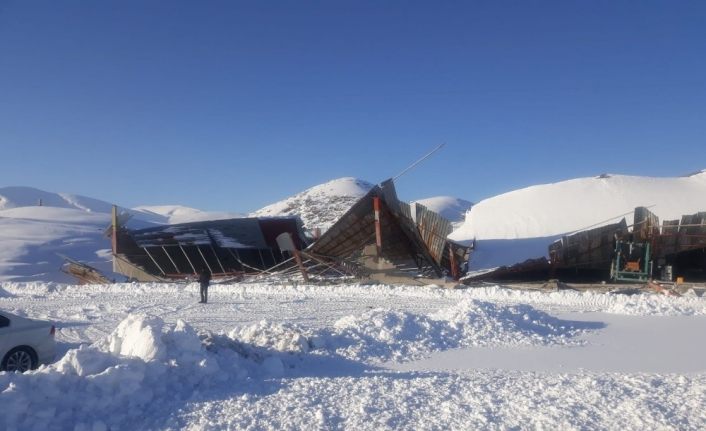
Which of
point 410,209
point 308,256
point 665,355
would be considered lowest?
point 665,355

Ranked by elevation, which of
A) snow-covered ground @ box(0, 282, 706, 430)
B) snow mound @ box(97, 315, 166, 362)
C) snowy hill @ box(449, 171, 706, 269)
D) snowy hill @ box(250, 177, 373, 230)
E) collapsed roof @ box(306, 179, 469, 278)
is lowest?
snow-covered ground @ box(0, 282, 706, 430)

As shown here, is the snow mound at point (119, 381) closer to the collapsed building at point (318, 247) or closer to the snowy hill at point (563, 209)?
the collapsed building at point (318, 247)

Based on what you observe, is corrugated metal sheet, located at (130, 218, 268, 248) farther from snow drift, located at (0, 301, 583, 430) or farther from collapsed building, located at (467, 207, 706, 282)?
snow drift, located at (0, 301, 583, 430)

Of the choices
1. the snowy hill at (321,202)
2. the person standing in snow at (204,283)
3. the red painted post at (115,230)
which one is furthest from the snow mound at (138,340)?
the snowy hill at (321,202)

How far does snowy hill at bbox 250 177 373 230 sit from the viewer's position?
96062 millimetres

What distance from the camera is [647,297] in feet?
58.3

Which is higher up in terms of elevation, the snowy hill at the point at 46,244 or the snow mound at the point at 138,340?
the snowy hill at the point at 46,244

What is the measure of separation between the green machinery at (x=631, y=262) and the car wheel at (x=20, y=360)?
2443 centimetres

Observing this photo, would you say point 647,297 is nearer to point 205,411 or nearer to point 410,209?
point 410,209

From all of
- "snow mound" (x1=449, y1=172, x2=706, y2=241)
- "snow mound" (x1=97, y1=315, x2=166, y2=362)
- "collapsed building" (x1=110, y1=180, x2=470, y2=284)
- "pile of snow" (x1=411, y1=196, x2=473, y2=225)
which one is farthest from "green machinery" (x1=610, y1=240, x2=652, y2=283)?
"pile of snow" (x1=411, y1=196, x2=473, y2=225)

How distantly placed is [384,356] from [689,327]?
339 inches

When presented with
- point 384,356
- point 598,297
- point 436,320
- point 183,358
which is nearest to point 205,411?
point 183,358

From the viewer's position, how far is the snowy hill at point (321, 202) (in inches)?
3782

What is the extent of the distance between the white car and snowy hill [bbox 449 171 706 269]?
30.4 meters
